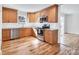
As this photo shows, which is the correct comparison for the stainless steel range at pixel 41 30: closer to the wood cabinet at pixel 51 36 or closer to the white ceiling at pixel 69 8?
the wood cabinet at pixel 51 36

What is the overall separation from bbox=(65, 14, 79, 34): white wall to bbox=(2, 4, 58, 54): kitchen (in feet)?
0.65

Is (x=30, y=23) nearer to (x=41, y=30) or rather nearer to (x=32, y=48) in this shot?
(x=41, y=30)

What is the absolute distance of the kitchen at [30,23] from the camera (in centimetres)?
213

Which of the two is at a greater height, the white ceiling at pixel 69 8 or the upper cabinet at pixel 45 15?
the white ceiling at pixel 69 8

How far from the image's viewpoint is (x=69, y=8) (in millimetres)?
2133

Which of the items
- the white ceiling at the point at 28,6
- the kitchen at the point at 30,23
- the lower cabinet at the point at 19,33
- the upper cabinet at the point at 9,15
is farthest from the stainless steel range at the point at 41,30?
the upper cabinet at the point at 9,15

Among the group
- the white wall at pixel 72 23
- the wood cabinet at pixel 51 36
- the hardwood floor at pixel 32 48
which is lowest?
the hardwood floor at pixel 32 48

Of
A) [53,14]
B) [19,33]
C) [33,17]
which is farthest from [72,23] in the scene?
[19,33]

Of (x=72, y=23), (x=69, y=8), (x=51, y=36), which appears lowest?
(x=51, y=36)

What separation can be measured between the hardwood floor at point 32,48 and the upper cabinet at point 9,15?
36cm

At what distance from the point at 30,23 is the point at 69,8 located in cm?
73
